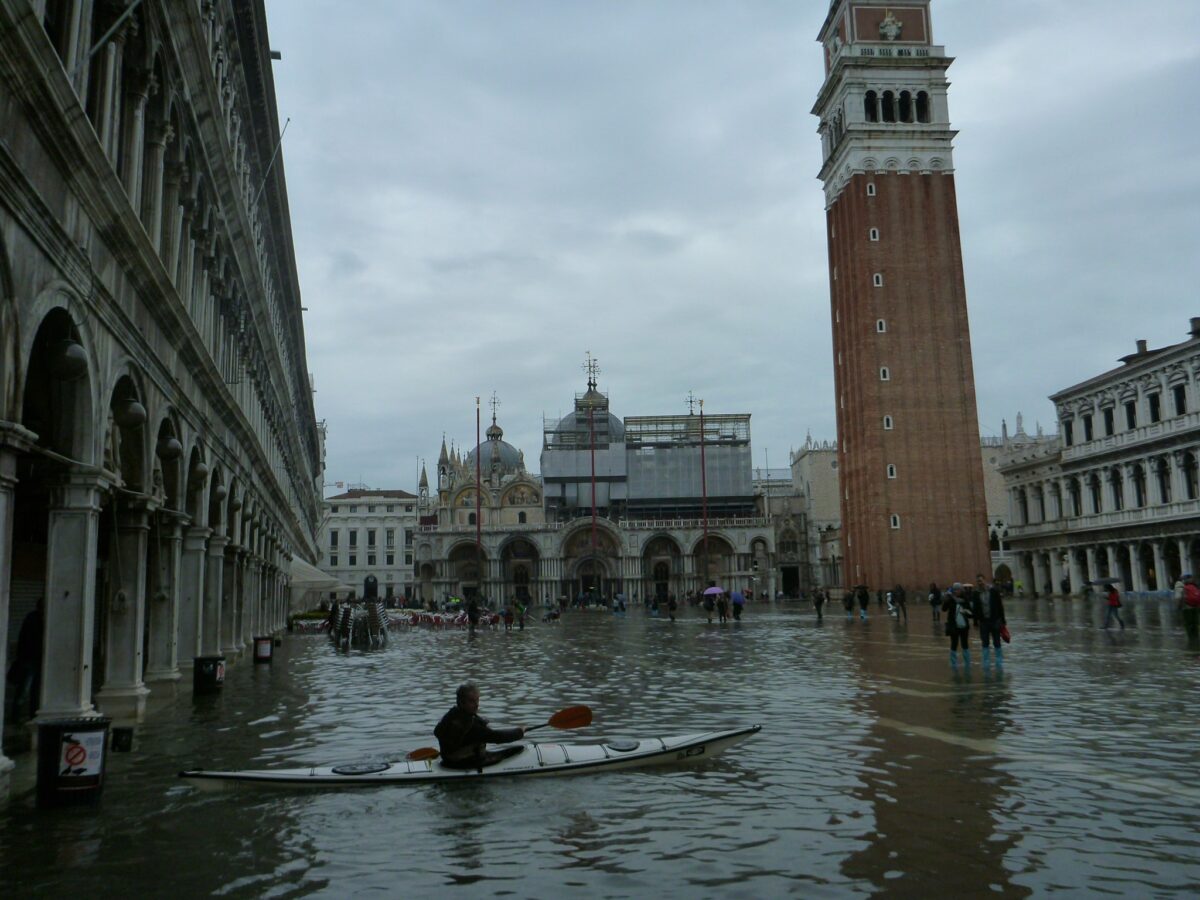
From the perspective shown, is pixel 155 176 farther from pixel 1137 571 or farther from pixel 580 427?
pixel 580 427

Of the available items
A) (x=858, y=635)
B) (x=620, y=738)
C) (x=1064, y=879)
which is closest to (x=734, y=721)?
(x=620, y=738)

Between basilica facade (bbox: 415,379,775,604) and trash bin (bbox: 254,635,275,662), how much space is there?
5589 centimetres

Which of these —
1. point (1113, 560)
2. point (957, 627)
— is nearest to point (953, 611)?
point (957, 627)

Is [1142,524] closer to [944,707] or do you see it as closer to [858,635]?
[858,635]

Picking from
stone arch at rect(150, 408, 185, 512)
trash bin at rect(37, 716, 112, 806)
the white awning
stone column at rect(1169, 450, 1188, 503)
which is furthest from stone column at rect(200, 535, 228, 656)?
stone column at rect(1169, 450, 1188, 503)

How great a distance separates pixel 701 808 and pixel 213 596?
1473 cm

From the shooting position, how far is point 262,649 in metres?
23.2

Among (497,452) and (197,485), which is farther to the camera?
(497,452)

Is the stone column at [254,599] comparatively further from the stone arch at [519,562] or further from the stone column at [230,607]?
the stone arch at [519,562]

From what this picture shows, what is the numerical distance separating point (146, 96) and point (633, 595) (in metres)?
73.5

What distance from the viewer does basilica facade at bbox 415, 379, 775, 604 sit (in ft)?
280

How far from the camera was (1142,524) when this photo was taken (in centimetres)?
5784

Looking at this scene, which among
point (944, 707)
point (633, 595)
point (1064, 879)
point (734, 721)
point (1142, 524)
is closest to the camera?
point (1064, 879)

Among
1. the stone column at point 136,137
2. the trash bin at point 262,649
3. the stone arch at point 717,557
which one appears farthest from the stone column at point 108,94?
the stone arch at point 717,557
